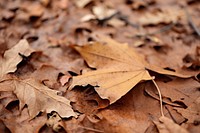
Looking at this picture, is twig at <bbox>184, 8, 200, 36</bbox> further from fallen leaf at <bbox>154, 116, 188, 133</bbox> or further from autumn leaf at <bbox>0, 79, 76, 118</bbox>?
autumn leaf at <bbox>0, 79, 76, 118</bbox>

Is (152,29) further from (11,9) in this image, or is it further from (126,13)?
(11,9)

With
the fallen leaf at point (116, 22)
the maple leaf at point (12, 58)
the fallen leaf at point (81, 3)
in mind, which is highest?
the maple leaf at point (12, 58)

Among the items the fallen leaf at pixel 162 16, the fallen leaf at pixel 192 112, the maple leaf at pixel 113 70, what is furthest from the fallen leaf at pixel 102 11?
the fallen leaf at pixel 192 112

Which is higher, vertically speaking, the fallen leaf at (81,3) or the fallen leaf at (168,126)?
the fallen leaf at (81,3)

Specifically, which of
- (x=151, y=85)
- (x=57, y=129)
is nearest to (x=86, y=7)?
(x=151, y=85)

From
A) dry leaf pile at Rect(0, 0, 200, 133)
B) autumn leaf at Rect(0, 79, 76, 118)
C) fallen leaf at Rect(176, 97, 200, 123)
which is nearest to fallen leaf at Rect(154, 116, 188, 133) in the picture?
dry leaf pile at Rect(0, 0, 200, 133)

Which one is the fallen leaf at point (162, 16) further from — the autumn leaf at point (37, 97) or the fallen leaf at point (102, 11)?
the autumn leaf at point (37, 97)

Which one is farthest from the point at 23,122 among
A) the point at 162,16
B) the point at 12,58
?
the point at 162,16

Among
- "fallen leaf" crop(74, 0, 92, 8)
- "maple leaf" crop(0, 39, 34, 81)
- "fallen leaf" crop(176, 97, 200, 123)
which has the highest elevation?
"maple leaf" crop(0, 39, 34, 81)
